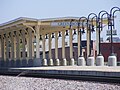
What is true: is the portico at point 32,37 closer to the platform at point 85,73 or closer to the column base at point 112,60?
the platform at point 85,73

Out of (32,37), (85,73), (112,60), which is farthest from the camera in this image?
A: (32,37)

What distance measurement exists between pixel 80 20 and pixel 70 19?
1.17m

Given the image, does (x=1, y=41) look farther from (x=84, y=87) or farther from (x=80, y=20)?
(x=84, y=87)

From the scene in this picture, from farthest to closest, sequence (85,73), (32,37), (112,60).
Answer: (32,37)
(112,60)
(85,73)

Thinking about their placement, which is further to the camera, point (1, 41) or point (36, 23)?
point (1, 41)

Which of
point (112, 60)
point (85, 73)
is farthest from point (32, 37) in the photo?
point (85, 73)

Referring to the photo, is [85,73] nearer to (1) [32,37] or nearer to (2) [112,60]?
(2) [112,60]

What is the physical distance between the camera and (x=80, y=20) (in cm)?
3859

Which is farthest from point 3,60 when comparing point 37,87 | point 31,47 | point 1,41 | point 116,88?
point 116,88

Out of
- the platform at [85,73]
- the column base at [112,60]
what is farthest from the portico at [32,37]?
the column base at [112,60]

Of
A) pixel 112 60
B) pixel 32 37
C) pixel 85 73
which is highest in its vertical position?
pixel 32 37

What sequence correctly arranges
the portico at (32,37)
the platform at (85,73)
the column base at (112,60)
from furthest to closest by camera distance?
the portico at (32,37) < the column base at (112,60) < the platform at (85,73)

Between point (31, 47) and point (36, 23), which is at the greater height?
point (36, 23)

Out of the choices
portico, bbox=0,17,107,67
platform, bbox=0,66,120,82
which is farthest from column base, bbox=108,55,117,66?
portico, bbox=0,17,107,67
